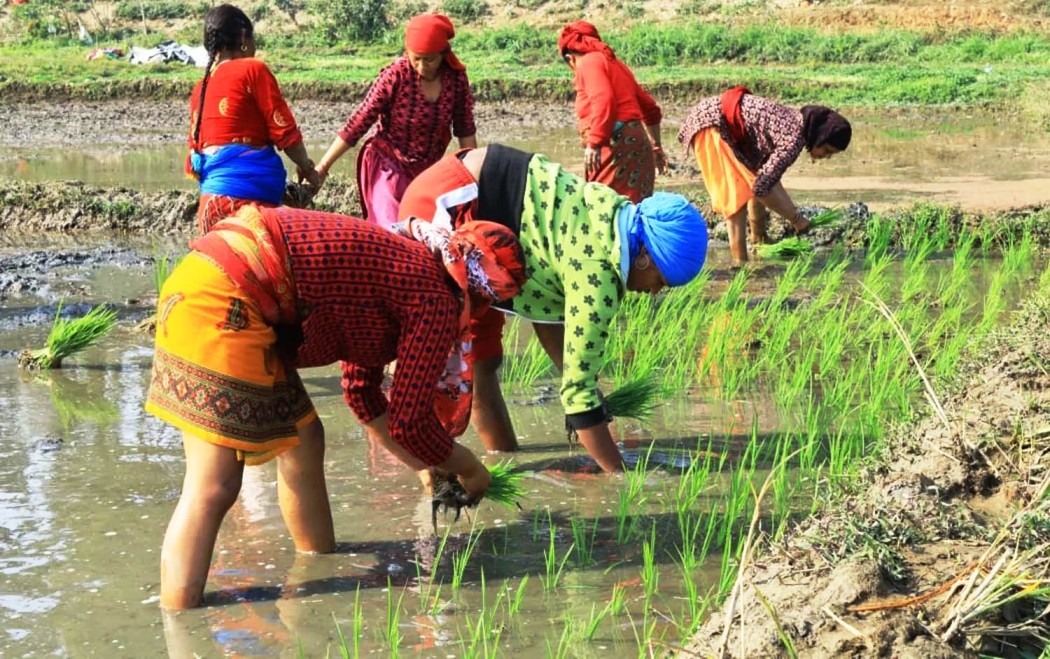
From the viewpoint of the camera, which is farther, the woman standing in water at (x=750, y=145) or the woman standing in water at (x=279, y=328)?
the woman standing in water at (x=750, y=145)

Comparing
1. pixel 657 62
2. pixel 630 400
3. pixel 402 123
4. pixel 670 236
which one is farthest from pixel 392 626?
pixel 657 62

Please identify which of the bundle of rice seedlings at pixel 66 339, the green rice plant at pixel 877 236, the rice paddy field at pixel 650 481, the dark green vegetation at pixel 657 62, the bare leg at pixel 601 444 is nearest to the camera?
the rice paddy field at pixel 650 481

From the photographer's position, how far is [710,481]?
4172mm

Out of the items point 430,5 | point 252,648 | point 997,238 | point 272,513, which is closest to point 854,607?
point 252,648

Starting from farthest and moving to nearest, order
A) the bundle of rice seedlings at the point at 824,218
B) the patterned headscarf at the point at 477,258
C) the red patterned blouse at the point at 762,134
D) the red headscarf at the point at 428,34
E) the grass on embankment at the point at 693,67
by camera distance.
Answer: the grass on embankment at the point at 693,67 → the bundle of rice seedlings at the point at 824,218 → the red patterned blouse at the point at 762,134 → the red headscarf at the point at 428,34 → the patterned headscarf at the point at 477,258

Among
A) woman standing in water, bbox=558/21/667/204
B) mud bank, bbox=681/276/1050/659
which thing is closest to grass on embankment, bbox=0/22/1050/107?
woman standing in water, bbox=558/21/667/204

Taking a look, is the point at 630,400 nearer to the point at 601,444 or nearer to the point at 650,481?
the point at 650,481

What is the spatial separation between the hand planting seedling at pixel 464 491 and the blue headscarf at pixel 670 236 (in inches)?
24.9

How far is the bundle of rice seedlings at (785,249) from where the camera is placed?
6789 mm

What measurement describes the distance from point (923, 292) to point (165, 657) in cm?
463

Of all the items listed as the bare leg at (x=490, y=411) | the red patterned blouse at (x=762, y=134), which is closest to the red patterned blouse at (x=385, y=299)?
the bare leg at (x=490, y=411)

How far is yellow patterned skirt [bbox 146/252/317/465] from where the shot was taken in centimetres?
295

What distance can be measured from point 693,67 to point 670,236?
61.0 feet

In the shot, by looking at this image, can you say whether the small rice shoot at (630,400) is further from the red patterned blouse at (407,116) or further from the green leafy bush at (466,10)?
the green leafy bush at (466,10)
